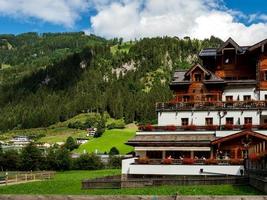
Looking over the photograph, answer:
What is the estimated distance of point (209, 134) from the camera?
51.1 m

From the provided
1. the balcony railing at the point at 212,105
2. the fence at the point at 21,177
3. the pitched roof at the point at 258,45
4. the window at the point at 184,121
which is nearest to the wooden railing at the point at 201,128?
the window at the point at 184,121

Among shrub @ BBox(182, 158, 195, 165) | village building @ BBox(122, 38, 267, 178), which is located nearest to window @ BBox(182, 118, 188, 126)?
village building @ BBox(122, 38, 267, 178)

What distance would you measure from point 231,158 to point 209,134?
3.30 m

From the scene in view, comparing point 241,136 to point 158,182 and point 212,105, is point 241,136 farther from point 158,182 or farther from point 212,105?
point 158,182

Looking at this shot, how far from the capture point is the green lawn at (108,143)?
137 m

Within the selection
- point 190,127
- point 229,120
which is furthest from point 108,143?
point 190,127

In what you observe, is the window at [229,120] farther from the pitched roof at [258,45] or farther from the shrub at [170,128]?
the pitched roof at [258,45]

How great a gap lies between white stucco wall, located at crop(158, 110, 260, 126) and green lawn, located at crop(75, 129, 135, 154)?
74.2m

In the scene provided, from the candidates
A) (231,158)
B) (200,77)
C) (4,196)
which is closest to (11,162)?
(200,77)

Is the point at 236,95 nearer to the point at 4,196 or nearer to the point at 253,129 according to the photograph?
the point at 253,129

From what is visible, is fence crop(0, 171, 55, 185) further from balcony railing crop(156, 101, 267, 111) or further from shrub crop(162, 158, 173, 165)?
balcony railing crop(156, 101, 267, 111)

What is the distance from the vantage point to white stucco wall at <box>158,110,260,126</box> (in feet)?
173

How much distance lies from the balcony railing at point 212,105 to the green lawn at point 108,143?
7418cm

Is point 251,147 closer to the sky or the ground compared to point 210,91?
closer to the ground
